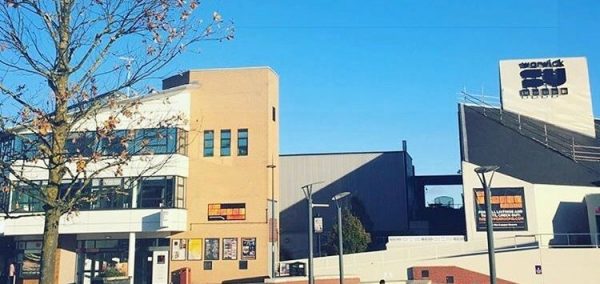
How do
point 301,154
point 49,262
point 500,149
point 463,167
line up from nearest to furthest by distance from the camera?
point 49,262 < point 463,167 < point 500,149 < point 301,154

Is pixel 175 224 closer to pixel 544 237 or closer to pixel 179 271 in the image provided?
pixel 179 271

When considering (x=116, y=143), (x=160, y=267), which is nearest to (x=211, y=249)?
(x=160, y=267)

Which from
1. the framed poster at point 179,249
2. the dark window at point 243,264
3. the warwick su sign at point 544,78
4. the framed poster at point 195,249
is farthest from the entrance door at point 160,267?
the warwick su sign at point 544,78

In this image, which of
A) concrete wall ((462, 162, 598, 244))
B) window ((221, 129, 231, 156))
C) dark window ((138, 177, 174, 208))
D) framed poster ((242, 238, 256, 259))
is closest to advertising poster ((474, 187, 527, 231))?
concrete wall ((462, 162, 598, 244))

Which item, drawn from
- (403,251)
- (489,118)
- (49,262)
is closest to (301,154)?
(489,118)

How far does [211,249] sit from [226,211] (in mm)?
2531

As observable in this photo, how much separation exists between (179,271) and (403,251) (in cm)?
1378

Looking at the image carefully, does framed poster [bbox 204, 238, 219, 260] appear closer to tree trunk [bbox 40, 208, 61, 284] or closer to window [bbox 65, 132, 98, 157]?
window [bbox 65, 132, 98, 157]

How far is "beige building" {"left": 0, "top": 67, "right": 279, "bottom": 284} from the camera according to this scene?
38.0 m

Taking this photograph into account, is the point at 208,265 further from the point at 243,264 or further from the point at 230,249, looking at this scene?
the point at 243,264

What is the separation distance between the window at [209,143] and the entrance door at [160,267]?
6801mm

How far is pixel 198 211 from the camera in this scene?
130ft

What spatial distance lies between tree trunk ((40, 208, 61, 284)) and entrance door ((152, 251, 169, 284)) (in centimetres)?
3129

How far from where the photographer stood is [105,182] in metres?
38.0
